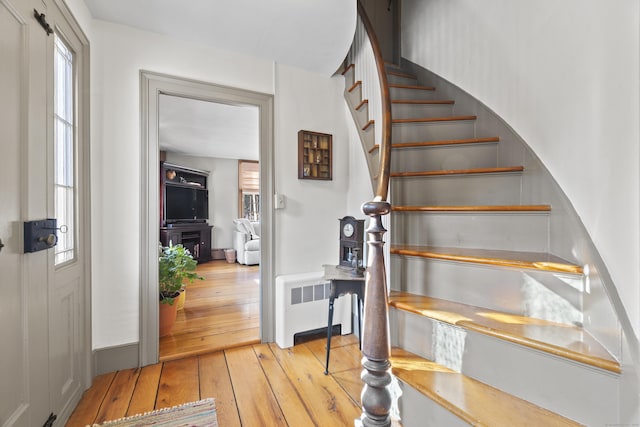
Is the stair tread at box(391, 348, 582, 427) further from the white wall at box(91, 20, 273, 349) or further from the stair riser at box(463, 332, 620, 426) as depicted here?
the white wall at box(91, 20, 273, 349)

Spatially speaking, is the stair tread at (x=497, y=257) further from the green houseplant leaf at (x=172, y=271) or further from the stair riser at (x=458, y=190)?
the green houseplant leaf at (x=172, y=271)

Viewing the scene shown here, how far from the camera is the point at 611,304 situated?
91 centimetres

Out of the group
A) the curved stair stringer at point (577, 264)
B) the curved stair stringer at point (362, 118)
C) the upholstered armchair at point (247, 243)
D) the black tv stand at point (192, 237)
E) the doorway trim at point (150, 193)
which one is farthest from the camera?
the upholstered armchair at point (247, 243)

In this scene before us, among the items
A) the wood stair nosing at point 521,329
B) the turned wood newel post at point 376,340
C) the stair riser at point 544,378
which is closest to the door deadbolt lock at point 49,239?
the turned wood newel post at point 376,340

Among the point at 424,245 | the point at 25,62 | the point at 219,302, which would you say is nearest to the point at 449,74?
the point at 424,245

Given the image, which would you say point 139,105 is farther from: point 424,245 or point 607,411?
point 607,411

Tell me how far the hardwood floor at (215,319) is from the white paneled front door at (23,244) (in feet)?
2.59

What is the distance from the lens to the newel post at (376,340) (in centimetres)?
108

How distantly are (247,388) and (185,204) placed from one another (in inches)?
193

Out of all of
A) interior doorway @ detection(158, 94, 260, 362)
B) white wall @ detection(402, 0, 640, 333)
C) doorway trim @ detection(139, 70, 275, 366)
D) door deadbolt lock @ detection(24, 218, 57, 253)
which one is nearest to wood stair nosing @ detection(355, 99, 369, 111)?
white wall @ detection(402, 0, 640, 333)

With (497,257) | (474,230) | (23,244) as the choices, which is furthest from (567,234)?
(23,244)

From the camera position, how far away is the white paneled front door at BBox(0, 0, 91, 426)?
1.08 metres

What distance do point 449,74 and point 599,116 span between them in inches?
68.2

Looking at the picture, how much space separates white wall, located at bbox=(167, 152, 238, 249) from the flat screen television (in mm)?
259
